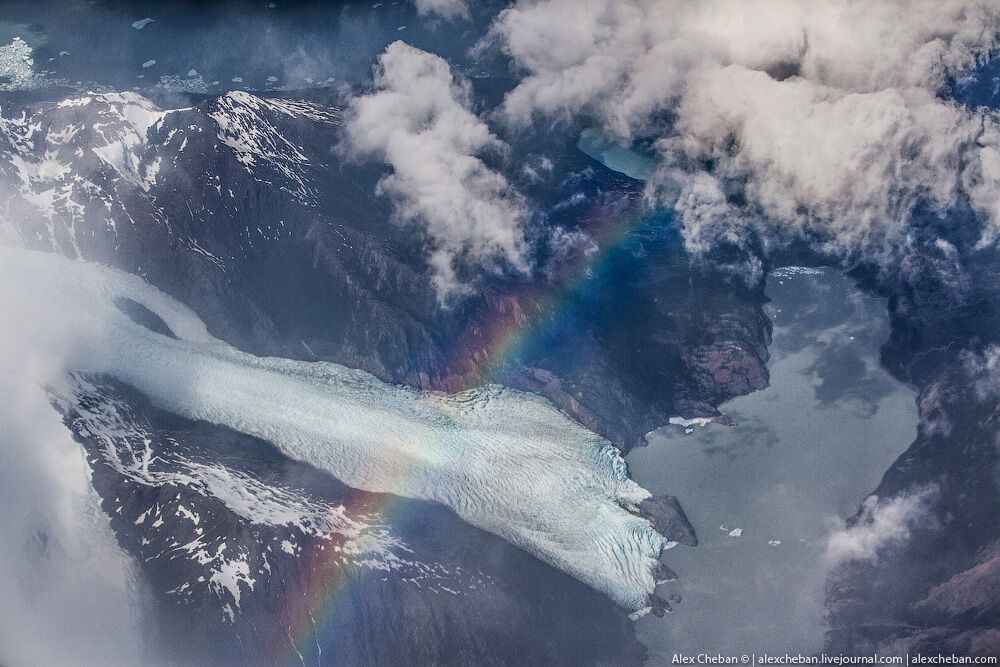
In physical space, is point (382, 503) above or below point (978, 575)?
above

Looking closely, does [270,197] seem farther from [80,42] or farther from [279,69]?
[80,42]

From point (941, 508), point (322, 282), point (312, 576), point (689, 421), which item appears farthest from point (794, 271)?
point (312, 576)

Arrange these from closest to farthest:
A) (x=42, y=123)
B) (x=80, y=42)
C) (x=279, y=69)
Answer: (x=42, y=123), (x=279, y=69), (x=80, y=42)

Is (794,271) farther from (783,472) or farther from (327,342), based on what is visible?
(327,342)

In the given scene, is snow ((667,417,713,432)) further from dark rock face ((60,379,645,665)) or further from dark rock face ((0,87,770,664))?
dark rock face ((60,379,645,665))

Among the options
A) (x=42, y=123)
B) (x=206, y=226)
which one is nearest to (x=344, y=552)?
(x=206, y=226)

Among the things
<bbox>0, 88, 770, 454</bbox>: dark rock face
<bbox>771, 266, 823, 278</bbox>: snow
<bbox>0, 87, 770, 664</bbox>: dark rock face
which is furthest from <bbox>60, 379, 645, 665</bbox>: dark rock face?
<bbox>771, 266, 823, 278</bbox>: snow

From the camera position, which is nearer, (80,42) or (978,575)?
(978,575)
